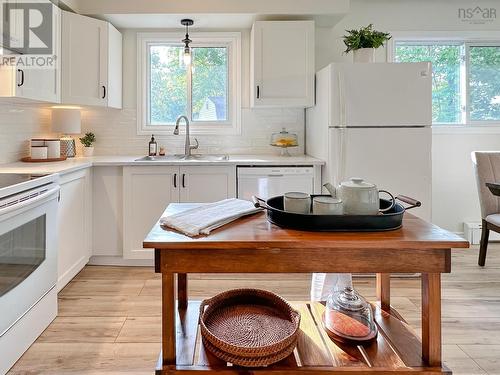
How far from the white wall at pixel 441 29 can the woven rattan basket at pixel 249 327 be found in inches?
120

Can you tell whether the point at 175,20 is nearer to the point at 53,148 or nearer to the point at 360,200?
the point at 53,148

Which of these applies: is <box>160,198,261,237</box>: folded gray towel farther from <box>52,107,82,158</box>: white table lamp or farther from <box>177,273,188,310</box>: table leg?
<box>52,107,82,158</box>: white table lamp

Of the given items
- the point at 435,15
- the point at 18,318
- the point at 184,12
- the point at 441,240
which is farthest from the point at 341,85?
the point at 18,318

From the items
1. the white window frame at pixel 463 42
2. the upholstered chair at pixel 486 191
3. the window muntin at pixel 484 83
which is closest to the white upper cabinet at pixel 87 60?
the white window frame at pixel 463 42

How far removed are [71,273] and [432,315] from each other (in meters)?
2.53

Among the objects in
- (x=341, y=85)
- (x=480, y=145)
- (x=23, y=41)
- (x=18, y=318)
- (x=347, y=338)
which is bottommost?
(x=18, y=318)

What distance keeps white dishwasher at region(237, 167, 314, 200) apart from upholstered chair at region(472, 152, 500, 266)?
4.92ft

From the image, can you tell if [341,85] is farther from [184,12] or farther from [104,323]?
[104,323]

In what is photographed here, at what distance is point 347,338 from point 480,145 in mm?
3501

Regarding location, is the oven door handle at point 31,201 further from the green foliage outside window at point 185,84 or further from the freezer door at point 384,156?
the freezer door at point 384,156

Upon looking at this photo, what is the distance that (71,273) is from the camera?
286cm

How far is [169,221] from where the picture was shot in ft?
4.26

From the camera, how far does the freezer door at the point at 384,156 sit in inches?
120

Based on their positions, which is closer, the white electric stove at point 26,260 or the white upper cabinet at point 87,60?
the white electric stove at point 26,260
